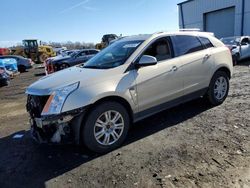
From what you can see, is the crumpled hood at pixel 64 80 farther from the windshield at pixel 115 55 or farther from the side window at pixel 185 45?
the side window at pixel 185 45

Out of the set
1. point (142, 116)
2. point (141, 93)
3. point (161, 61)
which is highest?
point (161, 61)

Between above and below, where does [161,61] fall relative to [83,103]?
above

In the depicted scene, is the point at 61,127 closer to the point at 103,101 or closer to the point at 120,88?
the point at 103,101

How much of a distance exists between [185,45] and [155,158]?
2.56 m

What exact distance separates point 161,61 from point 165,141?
1.45m

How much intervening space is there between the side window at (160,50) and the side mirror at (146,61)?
0.24 m

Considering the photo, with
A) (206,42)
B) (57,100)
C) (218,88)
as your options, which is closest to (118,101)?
(57,100)

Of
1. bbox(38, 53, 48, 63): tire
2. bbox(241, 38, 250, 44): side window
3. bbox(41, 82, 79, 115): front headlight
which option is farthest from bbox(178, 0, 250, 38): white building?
bbox(41, 82, 79, 115): front headlight

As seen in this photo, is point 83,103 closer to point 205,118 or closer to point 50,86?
point 50,86

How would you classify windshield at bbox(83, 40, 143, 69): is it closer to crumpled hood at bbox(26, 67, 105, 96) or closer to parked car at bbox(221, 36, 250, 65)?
crumpled hood at bbox(26, 67, 105, 96)

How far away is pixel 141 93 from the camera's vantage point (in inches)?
183

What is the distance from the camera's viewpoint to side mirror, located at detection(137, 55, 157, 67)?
182 inches

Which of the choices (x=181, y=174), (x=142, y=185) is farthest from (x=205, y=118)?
(x=142, y=185)

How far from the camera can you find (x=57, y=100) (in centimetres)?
398
